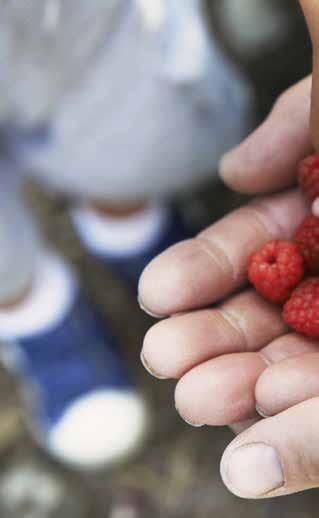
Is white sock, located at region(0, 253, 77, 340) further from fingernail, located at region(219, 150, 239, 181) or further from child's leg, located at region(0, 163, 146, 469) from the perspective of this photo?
fingernail, located at region(219, 150, 239, 181)

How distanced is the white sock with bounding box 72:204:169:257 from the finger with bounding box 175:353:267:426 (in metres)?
0.57

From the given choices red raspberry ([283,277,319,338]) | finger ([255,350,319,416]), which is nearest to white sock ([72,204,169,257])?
red raspberry ([283,277,319,338])

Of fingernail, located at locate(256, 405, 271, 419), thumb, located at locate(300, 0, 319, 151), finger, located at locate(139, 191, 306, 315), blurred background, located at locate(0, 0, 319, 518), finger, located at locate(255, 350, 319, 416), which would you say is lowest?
blurred background, located at locate(0, 0, 319, 518)

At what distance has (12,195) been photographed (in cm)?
115

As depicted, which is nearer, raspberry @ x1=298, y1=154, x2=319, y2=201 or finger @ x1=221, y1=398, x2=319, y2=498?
finger @ x1=221, y1=398, x2=319, y2=498

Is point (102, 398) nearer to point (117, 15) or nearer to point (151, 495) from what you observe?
point (151, 495)

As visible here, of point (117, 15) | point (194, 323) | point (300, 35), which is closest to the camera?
point (194, 323)

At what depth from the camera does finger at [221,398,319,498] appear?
603mm

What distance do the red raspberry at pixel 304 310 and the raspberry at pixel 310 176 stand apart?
3.8 inches

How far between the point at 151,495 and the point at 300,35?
27.7 inches

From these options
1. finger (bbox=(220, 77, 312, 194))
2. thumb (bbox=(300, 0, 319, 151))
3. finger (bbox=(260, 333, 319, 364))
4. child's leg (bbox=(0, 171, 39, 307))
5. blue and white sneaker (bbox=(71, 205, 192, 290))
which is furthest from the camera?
blue and white sneaker (bbox=(71, 205, 192, 290))

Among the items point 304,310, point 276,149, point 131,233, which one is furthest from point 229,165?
point 131,233

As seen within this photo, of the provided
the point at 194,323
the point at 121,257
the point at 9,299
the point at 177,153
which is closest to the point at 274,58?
the point at 177,153

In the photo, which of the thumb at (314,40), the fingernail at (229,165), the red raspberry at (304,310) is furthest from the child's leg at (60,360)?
the thumb at (314,40)
